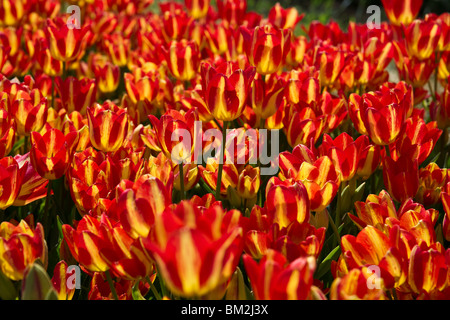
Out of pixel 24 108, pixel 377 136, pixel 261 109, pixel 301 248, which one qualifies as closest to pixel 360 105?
pixel 377 136

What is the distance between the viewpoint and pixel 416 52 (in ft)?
6.92

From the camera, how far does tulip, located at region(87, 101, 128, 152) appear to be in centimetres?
140

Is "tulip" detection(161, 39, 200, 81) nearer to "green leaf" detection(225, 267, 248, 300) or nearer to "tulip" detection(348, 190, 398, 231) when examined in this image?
"tulip" detection(348, 190, 398, 231)

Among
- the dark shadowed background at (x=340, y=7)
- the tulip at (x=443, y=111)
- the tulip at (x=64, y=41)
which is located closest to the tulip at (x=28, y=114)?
the tulip at (x=64, y=41)

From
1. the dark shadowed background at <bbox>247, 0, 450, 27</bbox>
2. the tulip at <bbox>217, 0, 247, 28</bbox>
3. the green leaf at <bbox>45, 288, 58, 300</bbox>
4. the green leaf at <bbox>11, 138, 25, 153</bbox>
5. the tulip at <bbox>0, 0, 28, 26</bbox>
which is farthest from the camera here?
the dark shadowed background at <bbox>247, 0, 450, 27</bbox>

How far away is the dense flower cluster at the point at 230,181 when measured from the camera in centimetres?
88

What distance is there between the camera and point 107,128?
4.59 ft

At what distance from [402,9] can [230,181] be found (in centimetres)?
147

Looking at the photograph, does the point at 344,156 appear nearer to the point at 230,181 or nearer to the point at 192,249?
the point at 230,181

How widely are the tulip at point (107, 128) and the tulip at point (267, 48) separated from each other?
0.38 metres

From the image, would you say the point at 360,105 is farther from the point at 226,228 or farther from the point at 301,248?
the point at 226,228

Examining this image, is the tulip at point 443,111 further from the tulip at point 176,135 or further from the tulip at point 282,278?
the tulip at point 282,278

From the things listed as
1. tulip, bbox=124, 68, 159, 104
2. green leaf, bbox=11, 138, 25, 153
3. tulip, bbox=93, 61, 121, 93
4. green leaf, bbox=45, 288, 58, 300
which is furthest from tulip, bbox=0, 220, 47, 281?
tulip, bbox=93, 61, 121, 93
